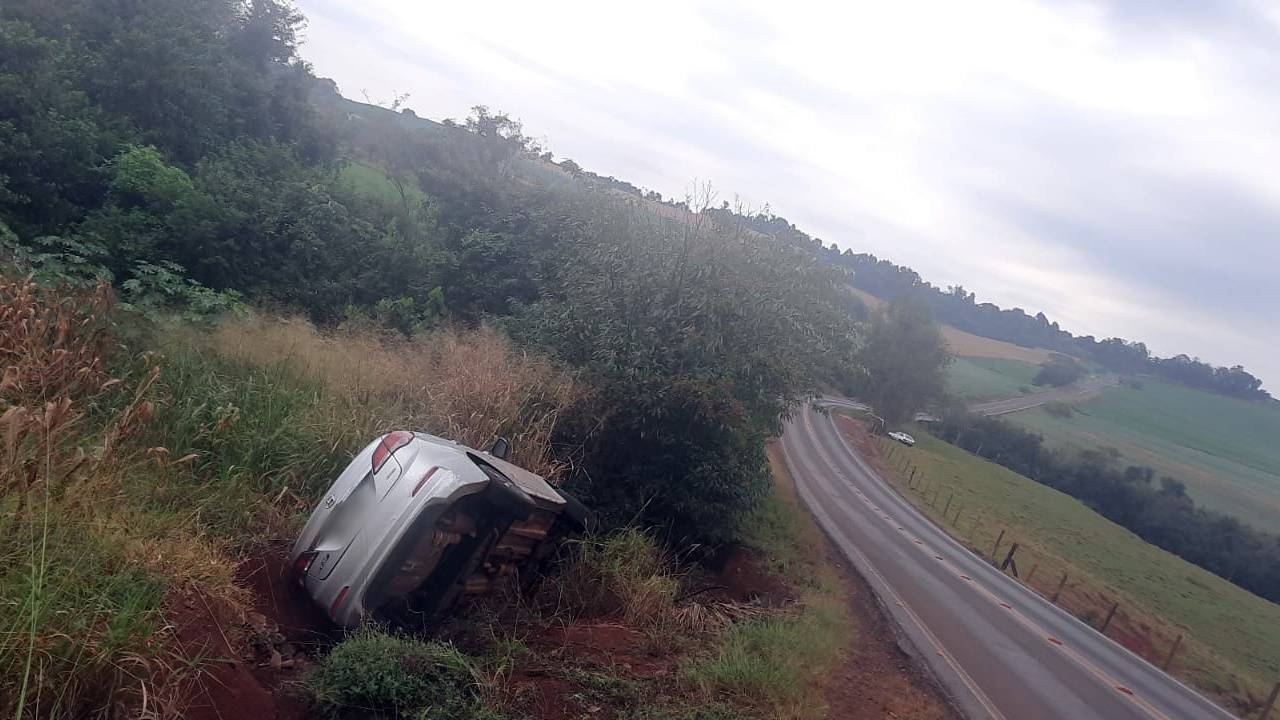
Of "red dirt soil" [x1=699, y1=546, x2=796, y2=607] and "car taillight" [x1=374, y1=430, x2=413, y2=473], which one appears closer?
"car taillight" [x1=374, y1=430, x2=413, y2=473]

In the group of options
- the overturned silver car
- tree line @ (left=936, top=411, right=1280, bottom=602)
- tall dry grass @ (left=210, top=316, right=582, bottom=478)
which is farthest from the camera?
tree line @ (left=936, top=411, right=1280, bottom=602)

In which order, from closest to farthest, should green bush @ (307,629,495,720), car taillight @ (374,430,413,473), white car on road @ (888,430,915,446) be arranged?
green bush @ (307,629,495,720) < car taillight @ (374,430,413,473) < white car on road @ (888,430,915,446)

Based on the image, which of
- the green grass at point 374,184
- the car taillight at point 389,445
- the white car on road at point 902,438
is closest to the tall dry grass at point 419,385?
the car taillight at point 389,445

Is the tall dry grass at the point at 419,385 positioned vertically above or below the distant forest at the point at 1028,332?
below

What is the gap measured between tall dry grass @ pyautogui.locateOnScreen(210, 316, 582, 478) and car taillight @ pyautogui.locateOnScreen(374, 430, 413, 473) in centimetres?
150

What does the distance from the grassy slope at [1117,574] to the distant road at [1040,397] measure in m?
15.9

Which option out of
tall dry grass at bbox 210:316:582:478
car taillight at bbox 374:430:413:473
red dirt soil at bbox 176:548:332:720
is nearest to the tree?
tall dry grass at bbox 210:316:582:478

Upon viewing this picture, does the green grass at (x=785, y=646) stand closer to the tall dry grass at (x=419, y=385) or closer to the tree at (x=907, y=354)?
the tall dry grass at (x=419, y=385)

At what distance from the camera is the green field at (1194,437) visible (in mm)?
50438

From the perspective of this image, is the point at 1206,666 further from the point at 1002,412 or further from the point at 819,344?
the point at 1002,412

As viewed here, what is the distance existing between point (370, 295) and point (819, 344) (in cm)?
864

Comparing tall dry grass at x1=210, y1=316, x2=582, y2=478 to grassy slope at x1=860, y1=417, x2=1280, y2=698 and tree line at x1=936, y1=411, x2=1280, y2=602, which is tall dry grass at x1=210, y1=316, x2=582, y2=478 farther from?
tree line at x1=936, y1=411, x2=1280, y2=602

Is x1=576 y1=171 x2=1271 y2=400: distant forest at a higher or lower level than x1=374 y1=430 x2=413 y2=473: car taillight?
higher

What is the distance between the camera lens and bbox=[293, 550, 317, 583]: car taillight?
506cm
